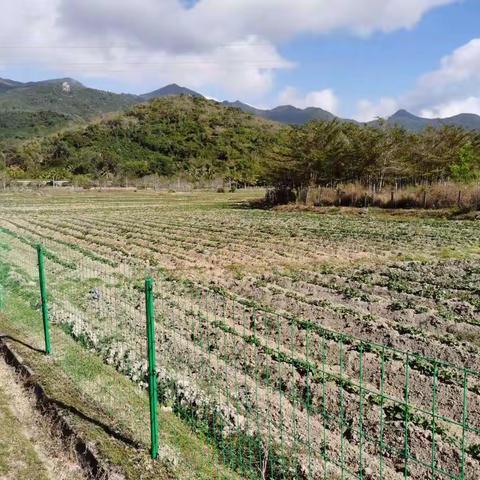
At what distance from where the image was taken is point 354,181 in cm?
3719

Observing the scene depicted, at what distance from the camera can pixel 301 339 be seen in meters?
7.50

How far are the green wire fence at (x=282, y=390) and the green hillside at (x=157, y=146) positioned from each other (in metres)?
79.4

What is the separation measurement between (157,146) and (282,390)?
361 feet

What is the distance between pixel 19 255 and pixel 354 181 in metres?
28.0

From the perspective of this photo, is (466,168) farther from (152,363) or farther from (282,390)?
(152,363)

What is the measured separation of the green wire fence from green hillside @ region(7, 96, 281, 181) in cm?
7942

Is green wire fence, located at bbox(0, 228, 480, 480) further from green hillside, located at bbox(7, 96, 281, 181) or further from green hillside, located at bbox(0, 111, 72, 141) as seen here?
green hillside, located at bbox(0, 111, 72, 141)

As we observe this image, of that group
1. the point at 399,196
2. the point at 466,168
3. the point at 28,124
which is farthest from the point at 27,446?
the point at 28,124

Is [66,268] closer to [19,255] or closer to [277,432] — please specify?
[19,255]

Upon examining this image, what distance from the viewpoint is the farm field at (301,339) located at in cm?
451

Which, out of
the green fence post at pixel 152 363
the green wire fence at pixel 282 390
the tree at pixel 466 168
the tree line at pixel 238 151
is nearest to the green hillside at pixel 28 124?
the tree line at pixel 238 151

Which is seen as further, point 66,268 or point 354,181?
point 354,181

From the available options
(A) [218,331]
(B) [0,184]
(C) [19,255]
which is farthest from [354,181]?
(B) [0,184]

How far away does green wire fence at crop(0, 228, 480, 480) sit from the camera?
4.25 meters
